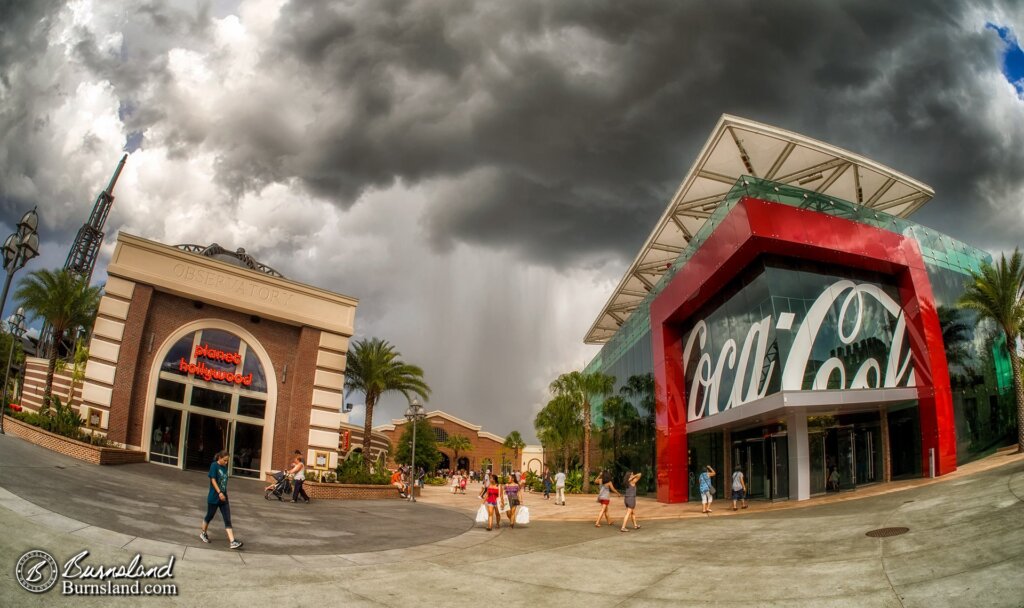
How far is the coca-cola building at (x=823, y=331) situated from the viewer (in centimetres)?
2127

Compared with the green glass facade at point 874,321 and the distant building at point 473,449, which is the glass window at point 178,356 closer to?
the green glass facade at point 874,321

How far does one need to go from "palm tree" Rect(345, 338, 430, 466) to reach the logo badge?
2761cm

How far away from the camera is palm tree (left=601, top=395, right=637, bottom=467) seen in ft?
121

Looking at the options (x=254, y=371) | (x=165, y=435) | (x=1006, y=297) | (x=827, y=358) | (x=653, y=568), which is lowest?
(x=653, y=568)

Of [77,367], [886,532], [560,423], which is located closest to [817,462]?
[886,532]

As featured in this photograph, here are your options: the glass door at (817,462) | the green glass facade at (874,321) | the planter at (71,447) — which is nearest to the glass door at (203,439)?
the planter at (71,447)

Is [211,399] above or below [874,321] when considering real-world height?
below

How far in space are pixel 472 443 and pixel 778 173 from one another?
2969 inches

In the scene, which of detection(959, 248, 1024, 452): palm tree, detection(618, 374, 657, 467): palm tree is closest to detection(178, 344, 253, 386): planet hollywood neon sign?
detection(618, 374, 657, 467): palm tree

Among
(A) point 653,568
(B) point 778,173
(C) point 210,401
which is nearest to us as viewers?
(A) point 653,568

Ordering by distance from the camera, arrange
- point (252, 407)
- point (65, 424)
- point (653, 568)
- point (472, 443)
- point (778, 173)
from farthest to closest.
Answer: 1. point (472, 443)
2. point (778, 173)
3. point (252, 407)
4. point (65, 424)
5. point (653, 568)

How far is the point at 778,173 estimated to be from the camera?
→ 26.1 metres

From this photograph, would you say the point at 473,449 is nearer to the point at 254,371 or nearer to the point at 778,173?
the point at 254,371

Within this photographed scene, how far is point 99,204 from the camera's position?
78.0 m
